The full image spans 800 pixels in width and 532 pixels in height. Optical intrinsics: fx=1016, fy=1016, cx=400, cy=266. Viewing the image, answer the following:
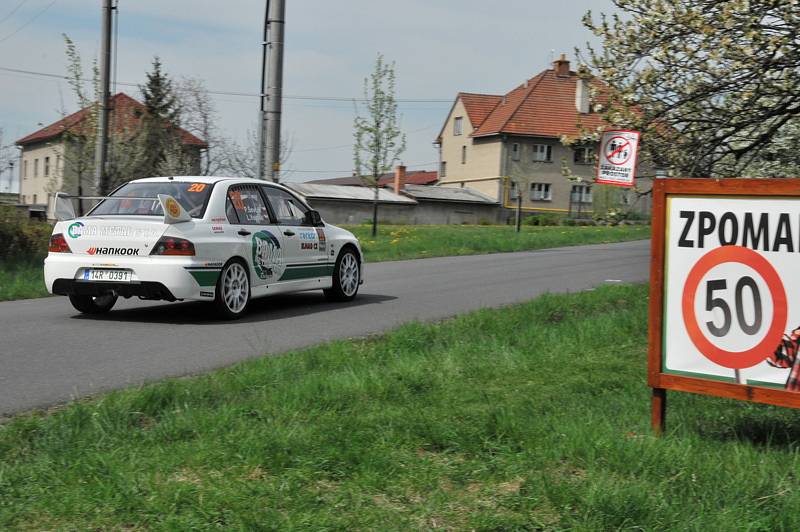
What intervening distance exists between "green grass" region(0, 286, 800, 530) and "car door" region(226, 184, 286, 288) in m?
4.09

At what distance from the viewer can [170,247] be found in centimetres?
1044

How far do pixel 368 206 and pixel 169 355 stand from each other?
5452 centimetres

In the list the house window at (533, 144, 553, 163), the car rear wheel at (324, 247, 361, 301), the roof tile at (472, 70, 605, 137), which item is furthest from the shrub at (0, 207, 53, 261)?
the house window at (533, 144, 553, 163)

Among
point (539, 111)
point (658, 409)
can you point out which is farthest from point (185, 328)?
point (539, 111)

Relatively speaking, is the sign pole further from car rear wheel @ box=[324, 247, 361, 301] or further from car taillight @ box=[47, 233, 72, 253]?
car rear wheel @ box=[324, 247, 361, 301]

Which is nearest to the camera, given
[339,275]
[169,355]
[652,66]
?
[169,355]

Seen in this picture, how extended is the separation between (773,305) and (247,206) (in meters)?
7.65

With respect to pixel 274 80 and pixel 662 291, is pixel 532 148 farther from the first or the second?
pixel 662 291

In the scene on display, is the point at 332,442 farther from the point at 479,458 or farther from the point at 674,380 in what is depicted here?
the point at 674,380

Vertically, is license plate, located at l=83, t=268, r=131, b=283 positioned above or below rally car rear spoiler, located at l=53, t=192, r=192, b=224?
below

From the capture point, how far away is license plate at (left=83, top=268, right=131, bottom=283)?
10.4 m

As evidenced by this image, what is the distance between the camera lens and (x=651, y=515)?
404 cm

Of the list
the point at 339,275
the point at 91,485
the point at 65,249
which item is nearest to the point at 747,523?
the point at 91,485

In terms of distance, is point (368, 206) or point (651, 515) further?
point (368, 206)
